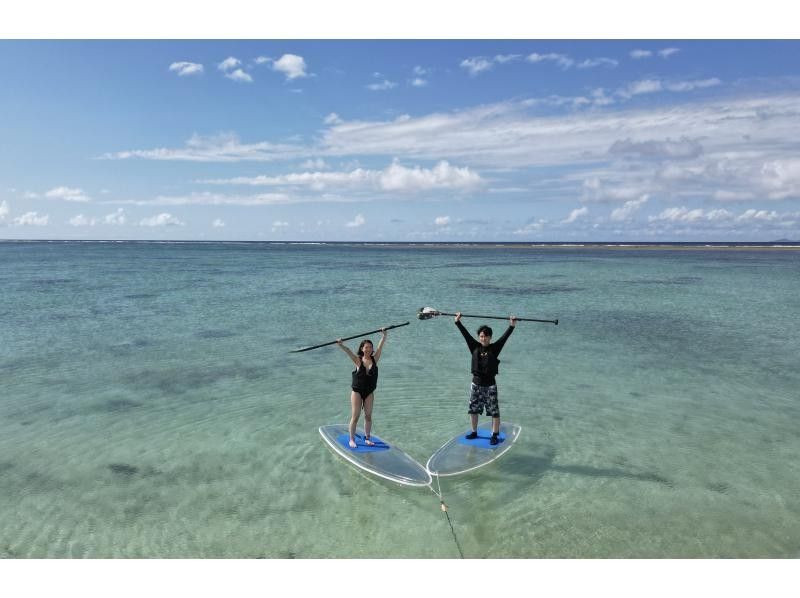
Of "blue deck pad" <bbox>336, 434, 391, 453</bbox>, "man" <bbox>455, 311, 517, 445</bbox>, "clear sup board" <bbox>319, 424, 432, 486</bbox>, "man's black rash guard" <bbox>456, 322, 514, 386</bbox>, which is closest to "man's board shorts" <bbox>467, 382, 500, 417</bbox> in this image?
"man" <bbox>455, 311, 517, 445</bbox>

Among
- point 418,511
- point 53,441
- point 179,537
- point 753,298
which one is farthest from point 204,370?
point 753,298

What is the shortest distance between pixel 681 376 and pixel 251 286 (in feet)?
116

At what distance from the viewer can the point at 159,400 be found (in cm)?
1330

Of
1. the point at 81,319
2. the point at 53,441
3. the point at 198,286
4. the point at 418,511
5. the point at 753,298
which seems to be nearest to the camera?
the point at 418,511

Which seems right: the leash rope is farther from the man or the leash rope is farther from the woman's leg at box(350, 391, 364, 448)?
the woman's leg at box(350, 391, 364, 448)

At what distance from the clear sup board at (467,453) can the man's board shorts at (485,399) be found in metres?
0.67

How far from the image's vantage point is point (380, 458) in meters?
9.46

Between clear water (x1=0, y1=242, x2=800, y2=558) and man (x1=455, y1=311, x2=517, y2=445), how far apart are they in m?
1.04

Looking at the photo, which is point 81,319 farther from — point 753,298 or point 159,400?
point 753,298

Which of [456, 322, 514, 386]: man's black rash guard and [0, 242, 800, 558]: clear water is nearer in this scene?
[0, 242, 800, 558]: clear water

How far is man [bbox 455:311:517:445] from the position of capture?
9484 mm

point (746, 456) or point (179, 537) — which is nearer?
point (179, 537)

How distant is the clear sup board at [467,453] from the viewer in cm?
916

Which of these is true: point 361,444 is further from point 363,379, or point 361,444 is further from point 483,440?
point 483,440
